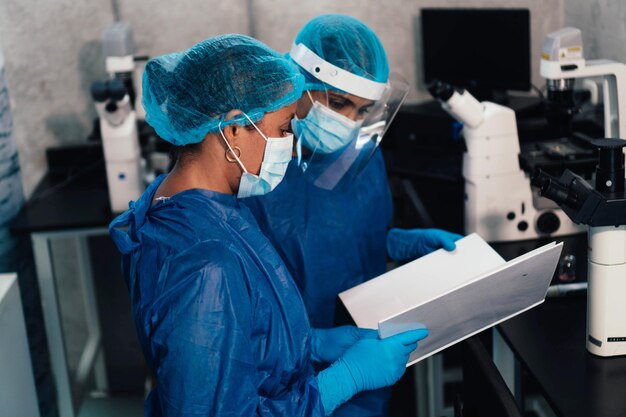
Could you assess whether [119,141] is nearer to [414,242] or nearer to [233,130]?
[414,242]

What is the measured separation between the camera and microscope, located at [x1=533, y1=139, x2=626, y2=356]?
1.52 metres

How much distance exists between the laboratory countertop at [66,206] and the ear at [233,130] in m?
1.36

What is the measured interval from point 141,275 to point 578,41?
1337 mm

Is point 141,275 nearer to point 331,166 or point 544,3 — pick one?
point 331,166

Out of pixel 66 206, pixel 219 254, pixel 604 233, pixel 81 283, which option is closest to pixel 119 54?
pixel 66 206

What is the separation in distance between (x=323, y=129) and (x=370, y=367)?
1.99 feet

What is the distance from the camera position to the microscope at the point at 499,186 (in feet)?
7.26

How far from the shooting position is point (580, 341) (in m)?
1.71

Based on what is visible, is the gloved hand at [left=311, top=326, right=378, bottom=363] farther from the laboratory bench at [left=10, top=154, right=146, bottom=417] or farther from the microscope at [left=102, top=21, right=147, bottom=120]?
the microscope at [left=102, top=21, right=147, bottom=120]

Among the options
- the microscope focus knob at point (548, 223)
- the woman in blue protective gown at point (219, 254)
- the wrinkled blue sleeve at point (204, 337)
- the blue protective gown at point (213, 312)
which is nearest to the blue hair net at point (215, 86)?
the woman in blue protective gown at point (219, 254)

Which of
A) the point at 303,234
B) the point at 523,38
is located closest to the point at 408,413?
the point at 303,234

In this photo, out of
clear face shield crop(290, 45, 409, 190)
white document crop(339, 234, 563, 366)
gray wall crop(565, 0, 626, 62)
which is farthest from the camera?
gray wall crop(565, 0, 626, 62)

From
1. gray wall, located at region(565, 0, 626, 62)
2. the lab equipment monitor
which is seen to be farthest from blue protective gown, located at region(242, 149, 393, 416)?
the lab equipment monitor

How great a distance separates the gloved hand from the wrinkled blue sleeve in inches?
17.3
